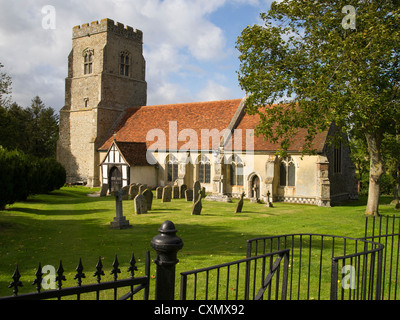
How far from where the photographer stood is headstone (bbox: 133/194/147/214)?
762 inches

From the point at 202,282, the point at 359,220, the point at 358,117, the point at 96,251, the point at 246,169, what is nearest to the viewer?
the point at 202,282

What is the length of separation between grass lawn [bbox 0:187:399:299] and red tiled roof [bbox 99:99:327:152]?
21.9 feet

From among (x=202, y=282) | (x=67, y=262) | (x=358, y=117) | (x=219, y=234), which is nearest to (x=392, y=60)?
(x=358, y=117)

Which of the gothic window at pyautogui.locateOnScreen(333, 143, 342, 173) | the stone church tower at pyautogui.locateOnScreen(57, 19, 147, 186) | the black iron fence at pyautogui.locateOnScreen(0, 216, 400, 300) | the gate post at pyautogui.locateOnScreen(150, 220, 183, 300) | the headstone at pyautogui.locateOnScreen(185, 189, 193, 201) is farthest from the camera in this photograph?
the stone church tower at pyautogui.locateOnScreen(57, 19, 147, 186)

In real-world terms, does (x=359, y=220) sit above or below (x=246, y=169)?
below

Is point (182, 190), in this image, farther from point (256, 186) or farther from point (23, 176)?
point (23, 176)

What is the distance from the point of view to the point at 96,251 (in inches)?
449

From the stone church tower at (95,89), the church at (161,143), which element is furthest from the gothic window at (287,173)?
the stone church tower at (95,89)

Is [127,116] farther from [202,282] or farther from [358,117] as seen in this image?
[202,282]

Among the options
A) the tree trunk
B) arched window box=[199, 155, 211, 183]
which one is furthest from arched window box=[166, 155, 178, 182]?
the tree trunk

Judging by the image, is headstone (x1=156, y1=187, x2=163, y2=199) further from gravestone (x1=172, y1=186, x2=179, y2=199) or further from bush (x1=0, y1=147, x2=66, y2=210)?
bush (x1=0, y1=147, x2=66, y2=210)

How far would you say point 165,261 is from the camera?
13.7 feet

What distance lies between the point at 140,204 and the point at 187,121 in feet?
48.1
